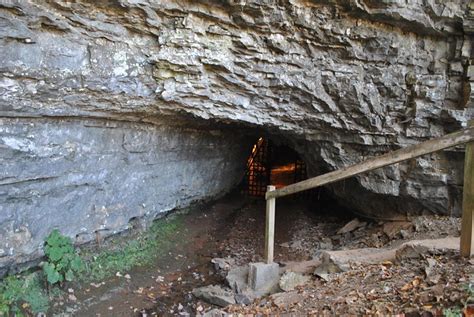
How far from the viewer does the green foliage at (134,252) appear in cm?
647

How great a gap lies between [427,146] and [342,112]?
374 centimetres

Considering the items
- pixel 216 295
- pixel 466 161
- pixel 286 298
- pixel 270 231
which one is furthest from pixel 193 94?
pixel 466 161

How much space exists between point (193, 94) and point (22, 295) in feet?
12.2

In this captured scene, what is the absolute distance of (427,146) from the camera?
151 inches

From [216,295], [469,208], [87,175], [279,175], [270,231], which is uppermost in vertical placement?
[469,208]

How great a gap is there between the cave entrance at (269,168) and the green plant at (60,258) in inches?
312

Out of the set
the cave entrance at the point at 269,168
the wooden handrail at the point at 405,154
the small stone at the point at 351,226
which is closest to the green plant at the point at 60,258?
the wooden handrail at the point at 405,154

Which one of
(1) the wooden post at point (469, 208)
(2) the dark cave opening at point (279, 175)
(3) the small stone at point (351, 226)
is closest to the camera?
(1) the wooden post at point (469, 208)

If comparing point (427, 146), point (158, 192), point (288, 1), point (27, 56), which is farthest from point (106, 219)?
point (427, 146)

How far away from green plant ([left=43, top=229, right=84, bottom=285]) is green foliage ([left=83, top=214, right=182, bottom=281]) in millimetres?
395

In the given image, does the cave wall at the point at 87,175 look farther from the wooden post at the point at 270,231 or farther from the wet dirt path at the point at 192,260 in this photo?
the wooden post at the point at 270,231

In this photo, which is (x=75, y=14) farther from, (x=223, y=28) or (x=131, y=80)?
(x=223, y=28)

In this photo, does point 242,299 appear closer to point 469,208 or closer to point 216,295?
point 216,295

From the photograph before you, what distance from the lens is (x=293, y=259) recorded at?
742 cm
